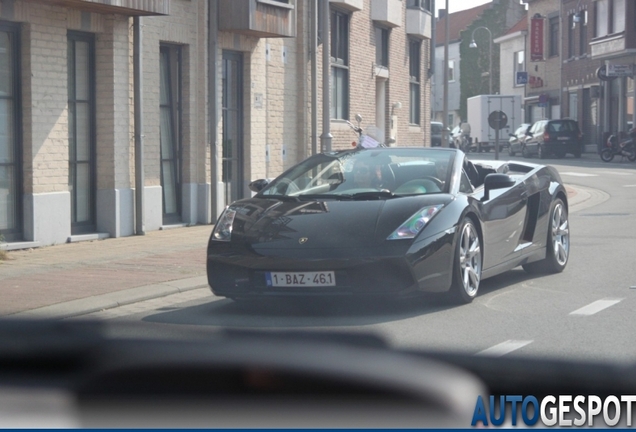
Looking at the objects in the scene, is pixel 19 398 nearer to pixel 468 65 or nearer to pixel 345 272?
pixel 345 272

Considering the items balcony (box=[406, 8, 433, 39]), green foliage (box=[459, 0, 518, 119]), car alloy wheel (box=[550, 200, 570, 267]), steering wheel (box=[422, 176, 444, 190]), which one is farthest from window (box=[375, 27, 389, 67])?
green foliage (box=[459, 0, 518, 119])

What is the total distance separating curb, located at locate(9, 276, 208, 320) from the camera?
26.7ft

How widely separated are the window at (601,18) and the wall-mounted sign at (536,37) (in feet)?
29.1

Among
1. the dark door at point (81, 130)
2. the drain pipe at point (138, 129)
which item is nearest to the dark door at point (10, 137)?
the dark door at point (81, 130)

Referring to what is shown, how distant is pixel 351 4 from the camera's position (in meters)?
23.9

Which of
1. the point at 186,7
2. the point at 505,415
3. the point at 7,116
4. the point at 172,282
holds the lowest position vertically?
the point at 172,282

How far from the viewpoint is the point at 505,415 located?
4.48ft

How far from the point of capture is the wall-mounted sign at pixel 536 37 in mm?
60906

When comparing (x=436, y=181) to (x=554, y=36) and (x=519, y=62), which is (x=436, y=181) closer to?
(x=554, y=36)

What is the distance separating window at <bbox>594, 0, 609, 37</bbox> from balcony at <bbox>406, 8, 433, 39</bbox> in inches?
896

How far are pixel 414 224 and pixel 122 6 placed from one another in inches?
305

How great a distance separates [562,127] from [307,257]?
43997 millimetres

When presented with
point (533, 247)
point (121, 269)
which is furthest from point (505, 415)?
point (121, 269)

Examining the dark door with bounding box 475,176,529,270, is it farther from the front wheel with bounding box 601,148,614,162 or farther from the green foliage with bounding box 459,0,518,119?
the green foliage with bounding box 459,0,518,119
